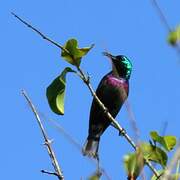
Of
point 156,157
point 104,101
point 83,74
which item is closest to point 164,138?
point 156,157

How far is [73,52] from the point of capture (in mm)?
2967

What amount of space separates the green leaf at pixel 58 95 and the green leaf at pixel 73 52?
81 millimetres

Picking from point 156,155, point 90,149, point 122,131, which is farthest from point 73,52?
point 90,149

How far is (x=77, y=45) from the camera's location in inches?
117

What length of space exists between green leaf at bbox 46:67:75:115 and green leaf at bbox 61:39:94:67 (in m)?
0.08

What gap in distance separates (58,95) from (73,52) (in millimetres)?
224

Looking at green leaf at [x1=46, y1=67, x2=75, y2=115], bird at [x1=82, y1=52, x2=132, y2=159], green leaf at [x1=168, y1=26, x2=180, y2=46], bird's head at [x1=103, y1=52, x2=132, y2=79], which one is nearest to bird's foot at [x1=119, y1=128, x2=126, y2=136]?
green leaf at [x1=46, y1=67, x2=75, y2=115]

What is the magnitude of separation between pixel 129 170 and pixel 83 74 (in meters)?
1.28

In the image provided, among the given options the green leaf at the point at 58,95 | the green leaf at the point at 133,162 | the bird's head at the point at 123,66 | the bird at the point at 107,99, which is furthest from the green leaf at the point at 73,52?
the bird's head at the point at 123,66

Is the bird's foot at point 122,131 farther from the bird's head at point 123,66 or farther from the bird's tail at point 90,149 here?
the bird's head at point 123,66

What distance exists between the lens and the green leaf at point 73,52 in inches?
116

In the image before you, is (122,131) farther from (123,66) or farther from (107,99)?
(123,66)

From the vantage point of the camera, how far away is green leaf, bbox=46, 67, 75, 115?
2.97 metres

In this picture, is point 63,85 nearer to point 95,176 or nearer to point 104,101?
point 95,176
